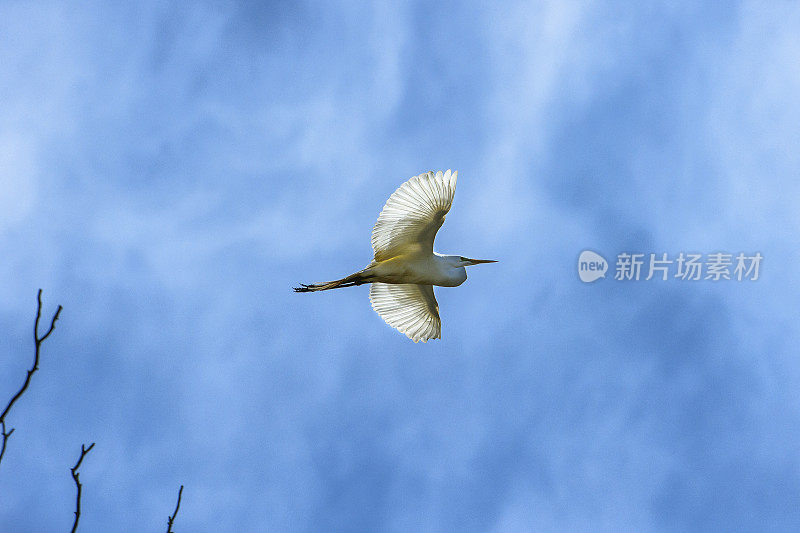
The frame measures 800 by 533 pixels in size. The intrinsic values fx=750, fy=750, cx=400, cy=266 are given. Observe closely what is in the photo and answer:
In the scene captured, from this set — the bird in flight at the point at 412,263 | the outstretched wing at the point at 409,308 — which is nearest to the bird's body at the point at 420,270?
the bird in flight at the point at 412,263

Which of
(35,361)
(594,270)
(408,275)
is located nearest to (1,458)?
(35,361)

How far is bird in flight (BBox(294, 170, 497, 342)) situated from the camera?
11406 mm

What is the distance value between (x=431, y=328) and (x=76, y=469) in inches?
429

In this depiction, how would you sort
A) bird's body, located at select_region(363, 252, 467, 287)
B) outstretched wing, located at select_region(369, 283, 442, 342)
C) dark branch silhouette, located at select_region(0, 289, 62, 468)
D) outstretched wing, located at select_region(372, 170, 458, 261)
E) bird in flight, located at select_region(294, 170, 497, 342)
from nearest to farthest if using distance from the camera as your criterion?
dark branch silhouette, located at select_region(0, 289, 62, 468)
outstretched wing, located at select_region(372, 170, 458, 261)
bird in flight, located at select_region(294, 170, 497, 342)
bird's body, located at select_region(363, 252, 467, 287)
outstretched wing, located at select_region(369, 283, 442, 342)

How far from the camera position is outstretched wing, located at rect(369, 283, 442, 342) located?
45.5 feet

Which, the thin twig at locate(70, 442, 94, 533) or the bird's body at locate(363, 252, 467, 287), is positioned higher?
the bird's body at locate(363, 252, 467, 287)

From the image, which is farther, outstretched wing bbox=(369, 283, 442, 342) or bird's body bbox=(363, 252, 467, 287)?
outstretched wing bbox=(369, 283, 442, 342)

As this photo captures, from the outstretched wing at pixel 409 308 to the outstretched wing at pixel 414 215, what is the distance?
48.9 inches

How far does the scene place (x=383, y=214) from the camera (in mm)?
11758

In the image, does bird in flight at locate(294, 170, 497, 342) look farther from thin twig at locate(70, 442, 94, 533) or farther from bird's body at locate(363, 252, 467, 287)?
thin twig at locate(70, 442, 94, 533)

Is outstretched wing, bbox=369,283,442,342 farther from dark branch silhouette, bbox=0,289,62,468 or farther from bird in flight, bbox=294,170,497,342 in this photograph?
dark branch silhouette, bbox=0,289,62,468

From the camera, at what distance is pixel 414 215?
11.8 m

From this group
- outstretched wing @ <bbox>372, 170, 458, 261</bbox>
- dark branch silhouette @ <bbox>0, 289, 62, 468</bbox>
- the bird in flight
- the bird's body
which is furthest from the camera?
the bird's body

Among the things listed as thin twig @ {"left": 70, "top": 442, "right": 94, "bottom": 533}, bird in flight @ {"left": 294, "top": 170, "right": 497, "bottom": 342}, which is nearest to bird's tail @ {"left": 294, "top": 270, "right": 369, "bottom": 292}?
bird in flight @ {"left": 294, "top": 170, "right": 497, "bottom": 342}
